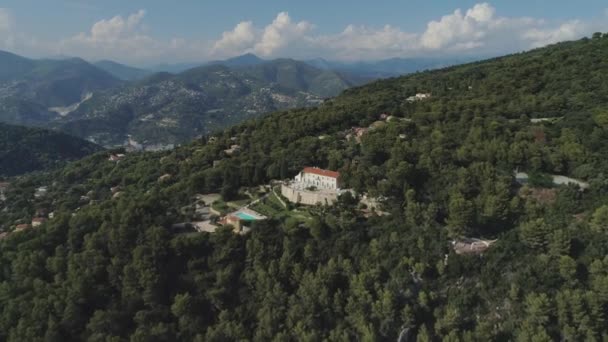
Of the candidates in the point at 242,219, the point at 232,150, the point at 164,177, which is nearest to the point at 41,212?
the point at 164,177

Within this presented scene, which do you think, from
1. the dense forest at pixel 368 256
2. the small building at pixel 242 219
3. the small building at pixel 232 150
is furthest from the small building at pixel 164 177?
the small building at pixel 242 219

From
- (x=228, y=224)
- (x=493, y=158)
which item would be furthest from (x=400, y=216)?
(x=228, y=224)

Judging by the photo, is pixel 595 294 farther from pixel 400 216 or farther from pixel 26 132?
pixel 26 132

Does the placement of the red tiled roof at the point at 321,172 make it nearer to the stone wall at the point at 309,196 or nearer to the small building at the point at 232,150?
the stone wall at the point at 309,196

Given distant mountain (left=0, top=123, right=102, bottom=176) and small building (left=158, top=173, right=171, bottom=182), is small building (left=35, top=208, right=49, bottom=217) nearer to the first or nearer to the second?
small building (left=158, top=173, right=171, bottom=182)

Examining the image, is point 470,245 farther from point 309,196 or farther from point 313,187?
point 313,187
